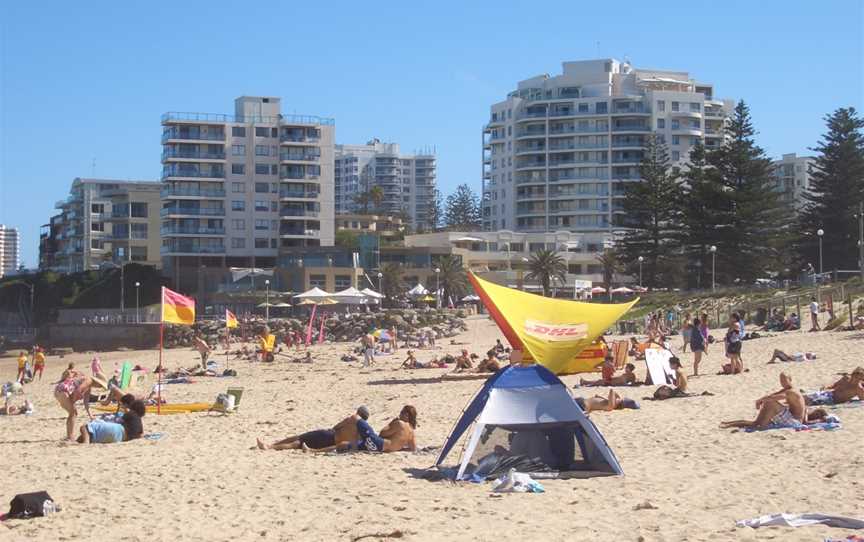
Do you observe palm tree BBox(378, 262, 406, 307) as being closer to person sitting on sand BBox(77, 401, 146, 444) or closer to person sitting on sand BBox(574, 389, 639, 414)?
person sitting on sand BBox(574, 389, 639, 414)

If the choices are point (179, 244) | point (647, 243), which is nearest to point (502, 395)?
point (647, 243)

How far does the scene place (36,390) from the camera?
2519 cm

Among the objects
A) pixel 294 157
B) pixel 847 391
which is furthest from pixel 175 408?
pixel 294 157

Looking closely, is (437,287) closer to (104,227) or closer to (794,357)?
(104,227)

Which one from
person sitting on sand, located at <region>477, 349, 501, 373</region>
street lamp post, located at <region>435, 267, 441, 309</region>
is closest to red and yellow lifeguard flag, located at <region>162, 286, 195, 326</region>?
person sitting on sand, located at <region>477, 349, 501, 373</region>

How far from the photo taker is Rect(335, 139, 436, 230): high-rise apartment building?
503ft

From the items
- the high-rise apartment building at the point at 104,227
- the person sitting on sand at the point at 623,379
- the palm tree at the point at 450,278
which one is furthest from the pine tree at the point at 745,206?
the high-rise apartment building at the point at 104,227

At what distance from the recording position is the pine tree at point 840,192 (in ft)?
167

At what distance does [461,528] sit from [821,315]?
81.0 feet

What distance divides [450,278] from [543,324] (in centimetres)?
5063

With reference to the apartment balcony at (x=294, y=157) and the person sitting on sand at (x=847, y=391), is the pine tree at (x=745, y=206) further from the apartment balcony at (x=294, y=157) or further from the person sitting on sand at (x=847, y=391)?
the person sitting on sand at (x=847, y=391)

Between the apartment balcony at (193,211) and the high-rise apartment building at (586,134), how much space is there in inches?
1068

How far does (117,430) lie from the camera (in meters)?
13.0

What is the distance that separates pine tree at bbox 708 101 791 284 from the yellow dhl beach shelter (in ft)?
110
